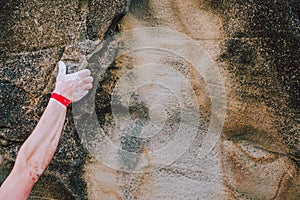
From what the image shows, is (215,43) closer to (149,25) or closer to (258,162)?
(149,25)

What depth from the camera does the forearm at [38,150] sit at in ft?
6.41

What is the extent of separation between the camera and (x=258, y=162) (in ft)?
6.98

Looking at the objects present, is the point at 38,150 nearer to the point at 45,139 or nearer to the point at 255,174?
the point at 45,139

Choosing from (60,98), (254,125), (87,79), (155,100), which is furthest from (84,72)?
(254,125)

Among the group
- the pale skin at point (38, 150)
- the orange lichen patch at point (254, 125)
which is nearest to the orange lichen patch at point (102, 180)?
the pale skin at point (38, 150)

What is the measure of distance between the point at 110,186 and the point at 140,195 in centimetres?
11

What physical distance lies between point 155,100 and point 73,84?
0.29 metres

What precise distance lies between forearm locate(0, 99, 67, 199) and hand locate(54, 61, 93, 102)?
0.21 ft

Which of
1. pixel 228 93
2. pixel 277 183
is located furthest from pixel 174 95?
pixel 277 183

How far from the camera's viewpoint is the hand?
2.03m

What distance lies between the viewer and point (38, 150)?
1967 millimetres

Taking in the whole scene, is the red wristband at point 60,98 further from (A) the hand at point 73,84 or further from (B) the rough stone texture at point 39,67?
(B) the rough stone texture at point 39,67

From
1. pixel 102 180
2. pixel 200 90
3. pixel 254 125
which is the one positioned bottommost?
pixel 102 180

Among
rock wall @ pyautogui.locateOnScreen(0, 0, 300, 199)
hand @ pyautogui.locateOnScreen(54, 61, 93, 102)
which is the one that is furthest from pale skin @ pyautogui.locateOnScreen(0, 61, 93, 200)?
rock wall @ pyautogui.locateOnScreen(0, 0, 300, 199)
